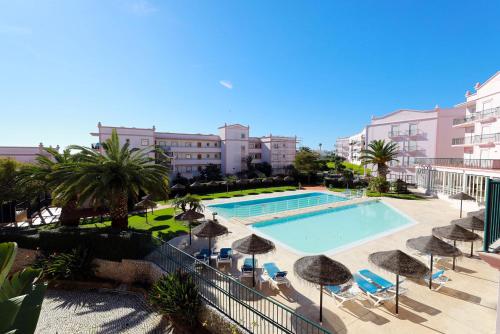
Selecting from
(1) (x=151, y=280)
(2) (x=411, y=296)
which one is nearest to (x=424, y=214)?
(2) (x=411, y=296)

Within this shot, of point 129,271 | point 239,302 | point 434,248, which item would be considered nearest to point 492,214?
point 434,248

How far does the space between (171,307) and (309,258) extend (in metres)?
5.40

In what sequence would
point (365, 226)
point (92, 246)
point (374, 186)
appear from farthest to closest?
point (374, 186) → point (365, 226) → point (92, 246)

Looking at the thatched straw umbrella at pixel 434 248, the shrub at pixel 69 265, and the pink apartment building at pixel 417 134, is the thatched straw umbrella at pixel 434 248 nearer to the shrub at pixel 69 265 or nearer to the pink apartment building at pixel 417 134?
the shrub at pixel 69 265

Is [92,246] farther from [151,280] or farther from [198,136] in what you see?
[198,136]

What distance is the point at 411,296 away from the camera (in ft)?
29.4

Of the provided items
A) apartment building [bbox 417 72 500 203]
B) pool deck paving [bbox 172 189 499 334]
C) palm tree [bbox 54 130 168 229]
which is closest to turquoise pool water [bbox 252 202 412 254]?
pool deck paving [bbox 172 189 499 334]

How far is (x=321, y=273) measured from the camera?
742cm

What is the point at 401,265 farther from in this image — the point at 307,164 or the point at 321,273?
the point at 307,164

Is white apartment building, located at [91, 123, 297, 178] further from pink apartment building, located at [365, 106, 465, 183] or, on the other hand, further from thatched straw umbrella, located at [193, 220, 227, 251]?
thatched straw umbrella, located at [193, 220, 227, 251]

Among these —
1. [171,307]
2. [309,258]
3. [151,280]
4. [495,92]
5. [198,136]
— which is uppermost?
[495,92]

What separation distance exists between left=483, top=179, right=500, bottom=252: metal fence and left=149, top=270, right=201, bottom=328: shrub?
8601 millimetres

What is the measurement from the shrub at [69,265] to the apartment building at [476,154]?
31263 millimetres

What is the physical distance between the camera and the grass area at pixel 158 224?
55.6 ft
